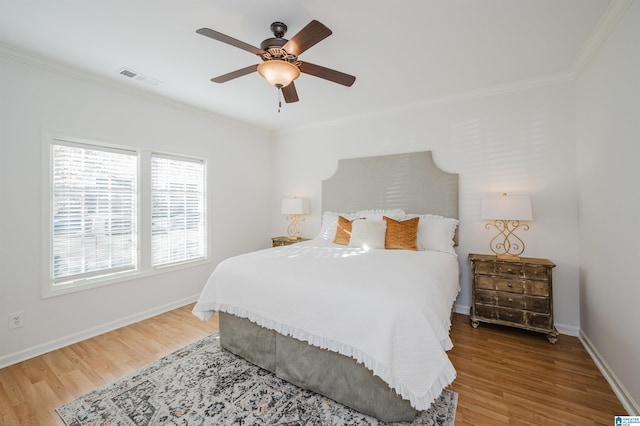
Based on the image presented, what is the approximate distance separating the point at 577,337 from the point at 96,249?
16.4 ft

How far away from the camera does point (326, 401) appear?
1780 mm

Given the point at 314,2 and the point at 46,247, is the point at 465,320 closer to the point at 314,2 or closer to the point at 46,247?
the point at 314,2

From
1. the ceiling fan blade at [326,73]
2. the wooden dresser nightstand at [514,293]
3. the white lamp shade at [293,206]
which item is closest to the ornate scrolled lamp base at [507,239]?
the wooden dresser nightstand at [514,293]

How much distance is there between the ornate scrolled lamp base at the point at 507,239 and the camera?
301cm

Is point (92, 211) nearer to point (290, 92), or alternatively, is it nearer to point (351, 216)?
point (290, 92)

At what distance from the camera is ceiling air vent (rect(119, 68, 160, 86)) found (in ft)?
8.86

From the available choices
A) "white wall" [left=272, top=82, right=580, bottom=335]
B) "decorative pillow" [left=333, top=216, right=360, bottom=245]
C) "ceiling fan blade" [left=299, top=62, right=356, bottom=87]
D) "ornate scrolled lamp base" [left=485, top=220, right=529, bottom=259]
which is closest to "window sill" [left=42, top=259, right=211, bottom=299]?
"decorative pillow" [left=333, top=216, right=360, bottom=245]

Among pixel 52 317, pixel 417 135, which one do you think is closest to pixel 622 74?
pixel 417 135

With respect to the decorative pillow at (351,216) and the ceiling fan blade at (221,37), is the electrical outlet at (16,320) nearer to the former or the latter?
the ceiling fan blade at (221,37)

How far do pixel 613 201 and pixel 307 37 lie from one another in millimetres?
2452

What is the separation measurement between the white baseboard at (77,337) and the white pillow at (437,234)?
10.5 feet

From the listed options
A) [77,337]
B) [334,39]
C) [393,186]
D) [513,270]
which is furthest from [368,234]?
[77,337]

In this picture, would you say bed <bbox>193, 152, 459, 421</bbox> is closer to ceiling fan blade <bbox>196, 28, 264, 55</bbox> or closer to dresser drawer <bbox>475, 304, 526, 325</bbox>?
dresser drawer <bbox>475, 304, 526, 325</bbox>

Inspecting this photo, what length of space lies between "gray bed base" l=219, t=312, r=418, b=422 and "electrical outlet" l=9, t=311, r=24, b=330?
72.3 inches
